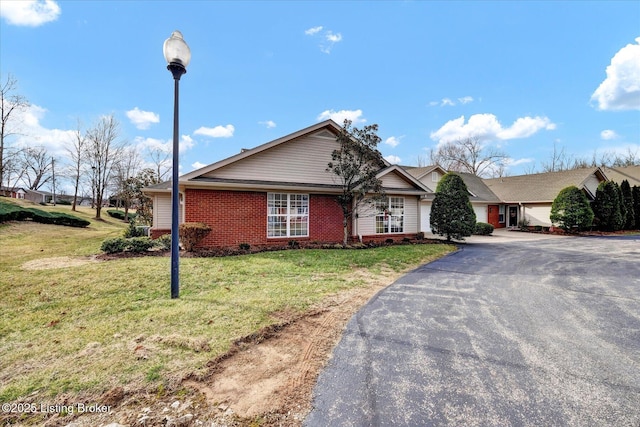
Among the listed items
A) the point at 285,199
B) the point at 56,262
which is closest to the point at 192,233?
the point at 56,262

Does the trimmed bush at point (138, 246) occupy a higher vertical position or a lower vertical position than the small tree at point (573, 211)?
lower

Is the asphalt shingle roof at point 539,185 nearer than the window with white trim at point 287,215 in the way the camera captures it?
No

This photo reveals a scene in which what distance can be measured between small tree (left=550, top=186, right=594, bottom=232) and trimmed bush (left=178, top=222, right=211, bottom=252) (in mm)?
23895

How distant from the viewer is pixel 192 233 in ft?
32.1

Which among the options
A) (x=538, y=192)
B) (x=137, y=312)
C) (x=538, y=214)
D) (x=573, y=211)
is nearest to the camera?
(x=137, y=312)

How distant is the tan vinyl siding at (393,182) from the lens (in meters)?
14.1

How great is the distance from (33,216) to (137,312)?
931 inches

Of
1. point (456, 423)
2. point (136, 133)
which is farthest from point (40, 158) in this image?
point (456, 423)

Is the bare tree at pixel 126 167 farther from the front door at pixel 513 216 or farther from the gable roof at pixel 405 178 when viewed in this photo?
the front door at pixel 513 216

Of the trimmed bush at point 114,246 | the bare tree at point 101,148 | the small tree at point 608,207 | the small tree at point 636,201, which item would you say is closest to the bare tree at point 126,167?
the bare tree at point 101,148

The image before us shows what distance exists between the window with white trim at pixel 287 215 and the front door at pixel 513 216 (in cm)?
2292

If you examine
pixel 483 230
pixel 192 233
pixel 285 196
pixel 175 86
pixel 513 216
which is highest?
pixel 175 86

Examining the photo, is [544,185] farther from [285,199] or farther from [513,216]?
[285,199]

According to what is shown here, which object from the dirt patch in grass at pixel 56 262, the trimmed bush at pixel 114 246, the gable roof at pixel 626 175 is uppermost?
the gable roof at pixel 626 175
